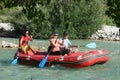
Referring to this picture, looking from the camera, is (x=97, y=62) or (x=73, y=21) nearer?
(x=97, y=62)

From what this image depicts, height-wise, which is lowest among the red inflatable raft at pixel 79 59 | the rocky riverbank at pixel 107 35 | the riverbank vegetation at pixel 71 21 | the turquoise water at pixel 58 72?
the rocky riverbank at pixel 107 35

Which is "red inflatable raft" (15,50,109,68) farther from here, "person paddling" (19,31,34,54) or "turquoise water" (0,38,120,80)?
"person paddling" (19,31,34,54)

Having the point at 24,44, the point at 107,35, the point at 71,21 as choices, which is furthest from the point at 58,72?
the point at 107,35

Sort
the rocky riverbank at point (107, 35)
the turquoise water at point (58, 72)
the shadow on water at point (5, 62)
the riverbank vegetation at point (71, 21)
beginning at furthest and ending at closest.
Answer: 1. the rocky riverbank at point (107, 35)
2. the riverbank vegetation at point (71, 21)
3. the shadow on water at point (5, 62)
4. the turquoise water at point (58, 72)

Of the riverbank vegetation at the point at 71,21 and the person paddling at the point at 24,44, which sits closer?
the person paddling at the point at 24,44

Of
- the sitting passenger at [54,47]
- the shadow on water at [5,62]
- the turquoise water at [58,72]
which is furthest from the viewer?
the shadow on water at [5,62]

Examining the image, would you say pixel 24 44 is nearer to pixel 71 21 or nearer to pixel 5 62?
pixel 5 62

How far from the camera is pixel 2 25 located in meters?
32.9

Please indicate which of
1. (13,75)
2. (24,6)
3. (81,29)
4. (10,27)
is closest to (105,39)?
(81,29)

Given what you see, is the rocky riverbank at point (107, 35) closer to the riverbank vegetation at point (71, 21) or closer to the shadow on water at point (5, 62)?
the riverbank vegetation at point (71, 21)

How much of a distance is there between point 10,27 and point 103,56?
1948cm

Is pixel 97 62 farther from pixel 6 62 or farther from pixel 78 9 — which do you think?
pixel 78 9

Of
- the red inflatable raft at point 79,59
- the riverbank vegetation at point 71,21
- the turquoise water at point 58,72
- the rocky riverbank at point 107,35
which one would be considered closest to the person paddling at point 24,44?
the turquoise water at point 58,72

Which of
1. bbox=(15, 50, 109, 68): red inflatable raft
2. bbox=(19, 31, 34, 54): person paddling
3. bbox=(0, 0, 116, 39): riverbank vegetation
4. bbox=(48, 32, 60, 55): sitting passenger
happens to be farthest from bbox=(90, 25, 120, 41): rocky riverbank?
bbox=(15, 50, 109, 68): red inflatable raft
